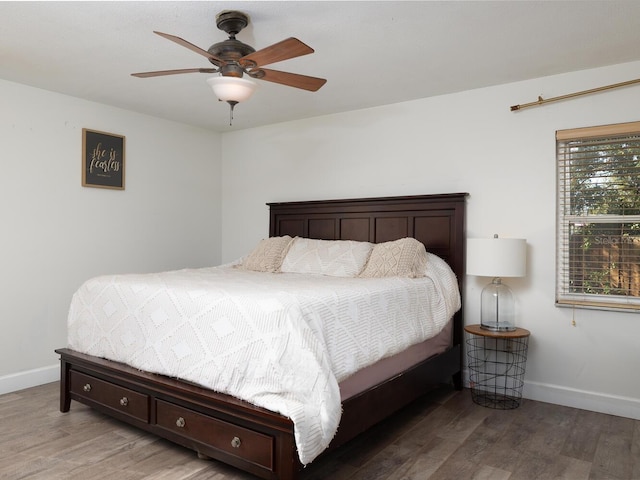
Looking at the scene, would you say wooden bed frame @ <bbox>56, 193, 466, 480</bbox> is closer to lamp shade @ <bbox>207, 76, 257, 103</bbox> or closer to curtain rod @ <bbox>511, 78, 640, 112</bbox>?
curtain rod @ <bbox>511, 78, 640, 112</bbox>

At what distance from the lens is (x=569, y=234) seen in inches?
131

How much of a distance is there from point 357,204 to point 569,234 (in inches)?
66.8

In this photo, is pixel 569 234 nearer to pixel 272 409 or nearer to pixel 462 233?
pixel 462 233

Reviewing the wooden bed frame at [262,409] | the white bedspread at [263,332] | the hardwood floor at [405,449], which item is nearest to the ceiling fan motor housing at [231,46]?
the white bedspread at [263,332]

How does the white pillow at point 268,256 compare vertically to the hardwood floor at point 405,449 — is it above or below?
above

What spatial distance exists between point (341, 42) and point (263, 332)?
178cm

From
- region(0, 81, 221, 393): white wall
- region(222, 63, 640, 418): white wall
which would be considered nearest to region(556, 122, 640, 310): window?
region(222, 63, 640, 418): white wall

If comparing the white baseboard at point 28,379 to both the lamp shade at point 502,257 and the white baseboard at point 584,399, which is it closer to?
the lamp shade at point 502,257

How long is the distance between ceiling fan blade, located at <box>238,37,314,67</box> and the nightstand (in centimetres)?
220

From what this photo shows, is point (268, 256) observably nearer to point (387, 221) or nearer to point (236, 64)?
point (387, 221)

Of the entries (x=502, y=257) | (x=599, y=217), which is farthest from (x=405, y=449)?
(x=599, y=217)

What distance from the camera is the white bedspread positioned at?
199cm

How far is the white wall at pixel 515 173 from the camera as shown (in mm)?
3148

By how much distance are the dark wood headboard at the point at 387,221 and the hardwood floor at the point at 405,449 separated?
91 centimetres
